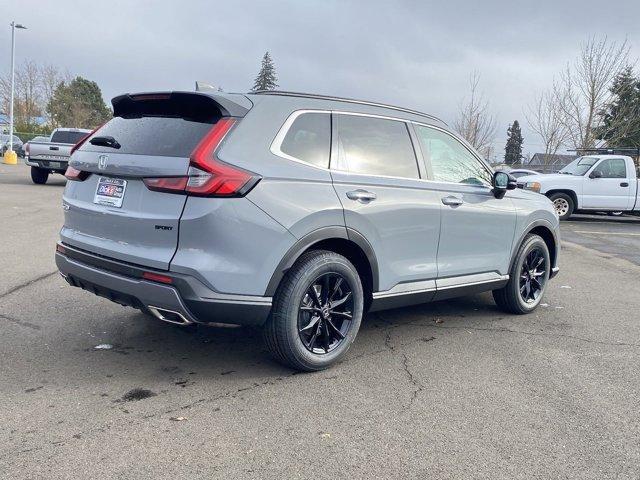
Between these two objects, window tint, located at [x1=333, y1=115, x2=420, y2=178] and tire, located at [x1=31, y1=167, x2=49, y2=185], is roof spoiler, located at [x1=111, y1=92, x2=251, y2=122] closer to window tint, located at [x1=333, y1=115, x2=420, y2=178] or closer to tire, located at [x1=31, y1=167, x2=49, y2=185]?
window tint, located at [x1=333, y1=115, x2=420, y2=178]

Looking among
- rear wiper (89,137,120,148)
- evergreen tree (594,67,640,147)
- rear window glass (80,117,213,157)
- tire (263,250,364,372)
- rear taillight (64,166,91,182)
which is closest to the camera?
rear window glass (80,117,213,157)

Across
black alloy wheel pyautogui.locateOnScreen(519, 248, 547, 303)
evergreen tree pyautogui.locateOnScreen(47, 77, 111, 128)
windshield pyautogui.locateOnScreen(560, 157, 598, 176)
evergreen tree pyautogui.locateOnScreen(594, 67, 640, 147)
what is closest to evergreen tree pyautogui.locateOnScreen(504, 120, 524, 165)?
evergreen tree pyautogui.locateOnScreen(594, 67, 640, 147)

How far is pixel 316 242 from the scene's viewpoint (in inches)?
149

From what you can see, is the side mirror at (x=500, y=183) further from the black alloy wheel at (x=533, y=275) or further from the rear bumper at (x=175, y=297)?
the rear bumper at (x=175, y=297)

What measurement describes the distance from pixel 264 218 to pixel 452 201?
194 centimetres

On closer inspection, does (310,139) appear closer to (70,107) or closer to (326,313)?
(326,313)

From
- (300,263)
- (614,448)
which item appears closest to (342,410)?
(300,263)

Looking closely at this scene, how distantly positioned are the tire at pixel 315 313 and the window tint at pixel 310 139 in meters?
0.64

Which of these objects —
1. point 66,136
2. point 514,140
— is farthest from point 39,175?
point 514,140

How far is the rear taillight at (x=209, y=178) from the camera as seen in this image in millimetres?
3357

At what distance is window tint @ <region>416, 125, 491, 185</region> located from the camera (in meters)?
4.79

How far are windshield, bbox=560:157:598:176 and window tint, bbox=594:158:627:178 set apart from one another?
23cm

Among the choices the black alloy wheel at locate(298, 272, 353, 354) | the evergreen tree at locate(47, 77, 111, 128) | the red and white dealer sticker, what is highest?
the evergreen tree at locate(47, 77, 111, 128)

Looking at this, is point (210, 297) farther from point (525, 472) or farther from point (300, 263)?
point (525, 472)
